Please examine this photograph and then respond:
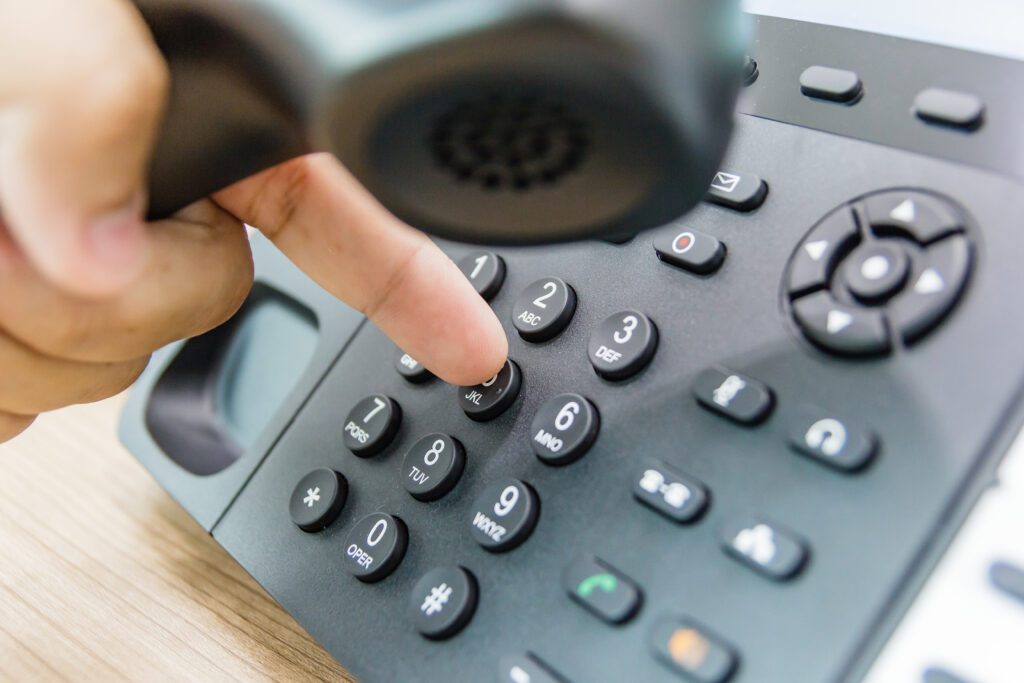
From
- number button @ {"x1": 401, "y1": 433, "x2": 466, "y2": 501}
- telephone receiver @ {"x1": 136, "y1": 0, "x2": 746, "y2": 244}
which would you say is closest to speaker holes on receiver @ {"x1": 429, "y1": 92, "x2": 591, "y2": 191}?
telephone receiver @ {"x1": 136, "y1": 0, "x2": 746, "y2": 244}

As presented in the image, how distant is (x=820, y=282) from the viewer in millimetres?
224

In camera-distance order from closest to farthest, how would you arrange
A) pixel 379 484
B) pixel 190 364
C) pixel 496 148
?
pixel 496 148 < pixel 379 484 < pixel 190 364

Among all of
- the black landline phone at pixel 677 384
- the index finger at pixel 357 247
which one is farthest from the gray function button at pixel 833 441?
the index finger at pixel 357 247

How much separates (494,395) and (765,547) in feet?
0.31

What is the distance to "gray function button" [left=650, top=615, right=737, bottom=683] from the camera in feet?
0.64

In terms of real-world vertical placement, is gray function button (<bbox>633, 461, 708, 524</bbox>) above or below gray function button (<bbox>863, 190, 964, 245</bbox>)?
below

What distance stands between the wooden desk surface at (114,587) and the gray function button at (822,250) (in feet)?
0.58

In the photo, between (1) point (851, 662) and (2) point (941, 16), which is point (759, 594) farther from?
(2) point (941, 16)

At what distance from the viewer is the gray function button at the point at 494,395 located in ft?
0.87

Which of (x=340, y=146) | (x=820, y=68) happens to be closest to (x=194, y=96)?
(x=340, y=146)

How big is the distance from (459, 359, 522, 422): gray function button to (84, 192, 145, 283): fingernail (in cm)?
11

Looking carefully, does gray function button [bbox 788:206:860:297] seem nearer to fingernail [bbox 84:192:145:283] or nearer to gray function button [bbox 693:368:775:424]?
gray function button [bbox 693:368:775:424]

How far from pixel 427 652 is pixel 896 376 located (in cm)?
14

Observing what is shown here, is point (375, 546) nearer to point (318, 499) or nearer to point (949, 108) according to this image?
point (318, 499)
